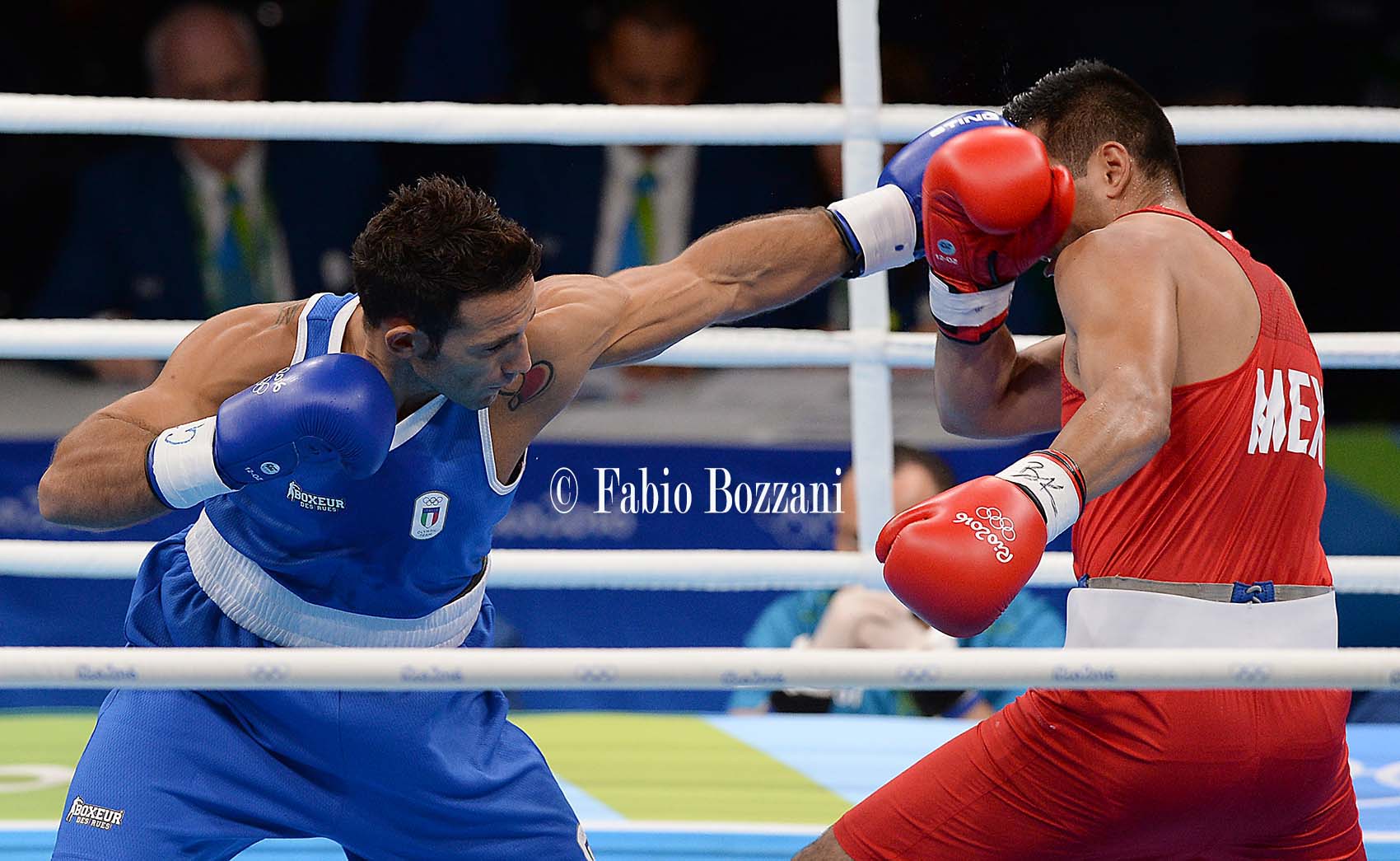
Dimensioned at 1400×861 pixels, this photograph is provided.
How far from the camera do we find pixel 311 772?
2080mm

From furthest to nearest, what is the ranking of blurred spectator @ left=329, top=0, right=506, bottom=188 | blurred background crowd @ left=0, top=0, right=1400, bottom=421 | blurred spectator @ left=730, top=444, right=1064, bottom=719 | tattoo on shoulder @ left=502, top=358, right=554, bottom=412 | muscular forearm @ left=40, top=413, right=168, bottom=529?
blurred spectator @ left=329, top=0, right=506, bottom=188 → blurred background crowd @ left=0, top=0, right=1400, bottom=421 → blurred spectator @ left=730, top=444, right=1064, bottom=719 → tattoo on shoulder @ left=502, top=358, right=554, bottom=412 → muscular forearm @ left=40, top=413, right=168, bottom=529

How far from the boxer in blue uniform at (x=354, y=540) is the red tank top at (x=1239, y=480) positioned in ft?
2.67

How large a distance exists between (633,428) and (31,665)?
238 cm

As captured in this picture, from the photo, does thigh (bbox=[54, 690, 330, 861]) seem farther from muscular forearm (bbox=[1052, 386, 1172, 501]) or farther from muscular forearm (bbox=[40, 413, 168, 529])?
muscular forearm (bbox=[1052, 386, 1172, 501])

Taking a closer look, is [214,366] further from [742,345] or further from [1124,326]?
[1124,326]

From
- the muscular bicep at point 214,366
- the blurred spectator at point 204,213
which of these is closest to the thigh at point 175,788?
the muscular bicep at point 214,366

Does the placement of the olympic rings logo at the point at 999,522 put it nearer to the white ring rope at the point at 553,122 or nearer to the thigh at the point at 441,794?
the thigh at the point at 441,794

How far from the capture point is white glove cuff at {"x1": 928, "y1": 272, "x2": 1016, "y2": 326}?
2.13m

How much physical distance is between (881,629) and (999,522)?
1580 millimetres

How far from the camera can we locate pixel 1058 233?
1.95 metres

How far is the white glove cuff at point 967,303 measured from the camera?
7.00 ft

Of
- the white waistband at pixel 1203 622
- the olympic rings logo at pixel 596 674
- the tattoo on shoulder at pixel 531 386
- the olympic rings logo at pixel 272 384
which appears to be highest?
the tattoo on shoulder at pixel 531 386

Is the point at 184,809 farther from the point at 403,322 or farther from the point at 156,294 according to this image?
the point at 156,294
